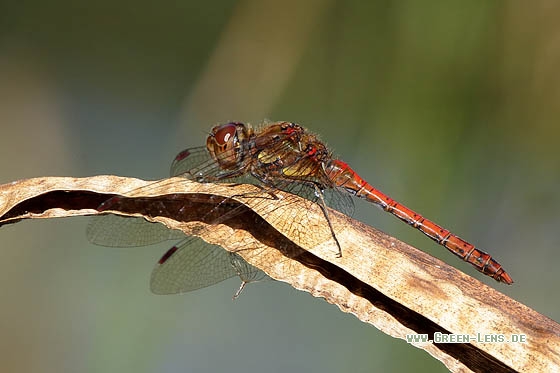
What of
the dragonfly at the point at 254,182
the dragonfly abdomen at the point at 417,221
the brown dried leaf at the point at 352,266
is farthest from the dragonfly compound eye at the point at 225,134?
the brown dried leaf at the point at 352,266

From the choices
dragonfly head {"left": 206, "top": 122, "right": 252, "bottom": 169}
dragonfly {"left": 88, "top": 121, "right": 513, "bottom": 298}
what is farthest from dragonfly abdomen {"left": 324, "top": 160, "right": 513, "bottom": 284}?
dragonfly head {"left": 206, "top": 122, "right": 252, "bottom": 169}

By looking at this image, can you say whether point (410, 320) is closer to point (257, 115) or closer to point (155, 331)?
point (155, 331)

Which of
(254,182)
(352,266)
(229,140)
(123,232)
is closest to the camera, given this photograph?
(352,266)

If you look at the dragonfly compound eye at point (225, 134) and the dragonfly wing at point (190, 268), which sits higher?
the dragonfly compound eye at point (225, 134)

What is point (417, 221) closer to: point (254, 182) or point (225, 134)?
point (254, 182)

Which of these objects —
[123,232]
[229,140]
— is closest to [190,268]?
[123,232]

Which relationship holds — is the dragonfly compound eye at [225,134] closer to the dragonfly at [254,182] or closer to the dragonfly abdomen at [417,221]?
the dragonfly at [254,182]

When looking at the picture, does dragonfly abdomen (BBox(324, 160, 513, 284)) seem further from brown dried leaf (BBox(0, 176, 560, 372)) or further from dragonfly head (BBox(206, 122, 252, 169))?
brown dried leaf (BBox(0, 176, 560, 372))
